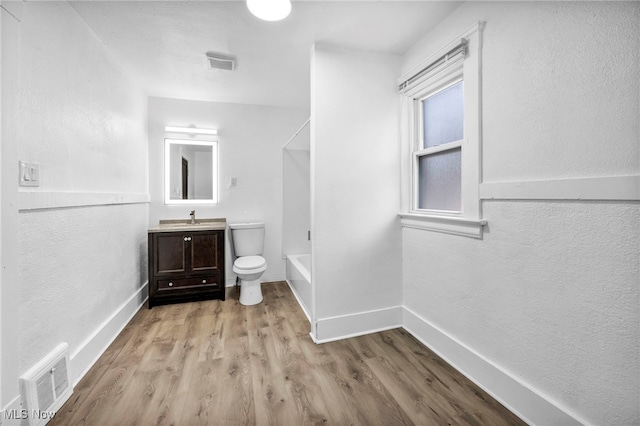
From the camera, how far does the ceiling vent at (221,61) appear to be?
7.03 feet

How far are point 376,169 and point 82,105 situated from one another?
207 cm

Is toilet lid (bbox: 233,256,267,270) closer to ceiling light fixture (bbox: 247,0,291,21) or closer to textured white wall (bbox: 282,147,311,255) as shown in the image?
textured white wall (bbox: 282,147,311,255)

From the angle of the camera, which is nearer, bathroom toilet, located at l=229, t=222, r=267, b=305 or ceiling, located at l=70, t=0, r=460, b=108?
ceiling, located at l=70, t=0, r=460, b=108

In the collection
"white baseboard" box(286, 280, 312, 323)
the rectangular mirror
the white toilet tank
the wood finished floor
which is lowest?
the wood finished floor

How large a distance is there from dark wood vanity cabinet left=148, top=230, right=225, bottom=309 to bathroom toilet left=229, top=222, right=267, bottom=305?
26 cm

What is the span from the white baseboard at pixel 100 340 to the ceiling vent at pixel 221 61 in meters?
2.20

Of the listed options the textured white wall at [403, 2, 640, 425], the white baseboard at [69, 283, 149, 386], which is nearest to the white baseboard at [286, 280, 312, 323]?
the textured white wall at [403, 2, 640, 425]

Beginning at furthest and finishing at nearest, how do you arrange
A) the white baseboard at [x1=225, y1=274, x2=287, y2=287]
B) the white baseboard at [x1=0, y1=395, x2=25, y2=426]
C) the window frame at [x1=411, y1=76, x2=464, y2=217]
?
the white baseboard at [x1=225, y1=274, x2=287, y2=287]
the window frame at [x1=411, y1=76, x2=464, y2=217]
the white baseboard at [x1=0, y1=395, x2=25, y2=426]

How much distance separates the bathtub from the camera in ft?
7.71

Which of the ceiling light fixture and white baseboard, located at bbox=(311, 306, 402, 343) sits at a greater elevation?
the ceiling light fixture

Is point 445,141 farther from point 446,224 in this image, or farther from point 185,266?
point 185,266

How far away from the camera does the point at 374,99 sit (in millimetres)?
2094

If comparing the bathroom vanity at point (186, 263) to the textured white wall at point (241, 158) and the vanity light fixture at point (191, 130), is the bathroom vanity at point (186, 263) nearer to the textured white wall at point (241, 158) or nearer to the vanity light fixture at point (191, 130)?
the textured white wall at point (241, 158)

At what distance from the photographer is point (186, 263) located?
2709mm
